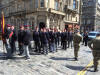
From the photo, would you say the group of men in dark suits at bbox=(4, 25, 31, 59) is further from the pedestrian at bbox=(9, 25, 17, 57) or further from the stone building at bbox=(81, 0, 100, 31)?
the stone building at bbox=(81, 0, 100, 31)

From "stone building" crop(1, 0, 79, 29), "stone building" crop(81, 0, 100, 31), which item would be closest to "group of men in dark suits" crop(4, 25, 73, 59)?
"stone building" crop(1, 0, 79, 29)

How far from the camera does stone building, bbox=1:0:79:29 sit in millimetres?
25719

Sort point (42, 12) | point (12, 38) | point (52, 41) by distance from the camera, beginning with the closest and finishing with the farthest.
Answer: point (12, 38)
point (52, 41)
point (42, 12)

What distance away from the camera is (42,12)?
25.3 meters

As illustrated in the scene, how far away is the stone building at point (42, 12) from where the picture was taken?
2572cm

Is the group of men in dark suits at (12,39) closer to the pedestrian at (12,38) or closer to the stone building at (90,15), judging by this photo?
the pedestrian at (12,38)

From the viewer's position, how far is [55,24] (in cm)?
2884

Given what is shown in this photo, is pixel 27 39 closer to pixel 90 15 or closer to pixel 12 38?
pixel 12 38

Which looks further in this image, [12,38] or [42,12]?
[42,12]

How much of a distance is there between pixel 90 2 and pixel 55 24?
37479 millimetres

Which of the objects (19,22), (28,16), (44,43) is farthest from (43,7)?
(44,43)

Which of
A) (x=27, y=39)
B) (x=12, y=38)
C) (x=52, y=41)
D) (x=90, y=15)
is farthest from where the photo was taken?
(x=90, y=15)

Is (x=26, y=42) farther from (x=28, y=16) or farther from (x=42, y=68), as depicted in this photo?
(x=28, y=16)

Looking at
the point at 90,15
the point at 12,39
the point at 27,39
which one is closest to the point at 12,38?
the point at 12,39
